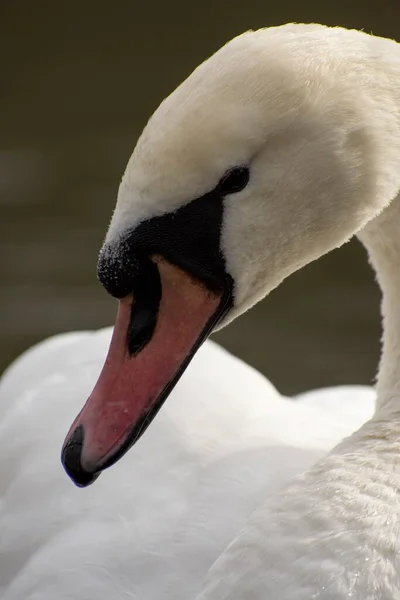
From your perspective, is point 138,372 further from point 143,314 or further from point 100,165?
point 100,165

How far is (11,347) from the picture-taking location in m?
7.20

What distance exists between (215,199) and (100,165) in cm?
634

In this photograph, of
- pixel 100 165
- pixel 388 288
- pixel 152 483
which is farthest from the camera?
pixel 100 165

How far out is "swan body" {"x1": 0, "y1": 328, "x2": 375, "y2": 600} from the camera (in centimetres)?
320

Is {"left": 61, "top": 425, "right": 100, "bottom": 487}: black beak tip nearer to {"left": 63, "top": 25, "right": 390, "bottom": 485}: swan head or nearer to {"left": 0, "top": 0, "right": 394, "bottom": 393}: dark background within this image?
{"left": 63, "top": 25, "right": 390, "bottom": 485}: swan head

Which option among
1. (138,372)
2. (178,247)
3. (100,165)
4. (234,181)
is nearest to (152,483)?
(138,372)

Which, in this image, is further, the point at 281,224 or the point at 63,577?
the point at 63,577

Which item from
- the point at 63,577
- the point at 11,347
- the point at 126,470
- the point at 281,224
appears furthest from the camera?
the point at 11,347

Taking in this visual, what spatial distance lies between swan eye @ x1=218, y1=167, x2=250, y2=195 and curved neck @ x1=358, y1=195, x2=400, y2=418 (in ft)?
1.70

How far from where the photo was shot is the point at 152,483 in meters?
3.48

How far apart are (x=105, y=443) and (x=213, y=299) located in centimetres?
38

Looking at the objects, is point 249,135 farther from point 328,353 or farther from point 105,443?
point 328,353

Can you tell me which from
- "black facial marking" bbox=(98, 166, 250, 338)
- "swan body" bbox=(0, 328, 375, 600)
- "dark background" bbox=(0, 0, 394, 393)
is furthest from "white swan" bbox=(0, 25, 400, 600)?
"dark background" bbox=(0, 0, 394, 393)

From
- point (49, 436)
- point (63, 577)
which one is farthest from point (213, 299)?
point (49, 436)
